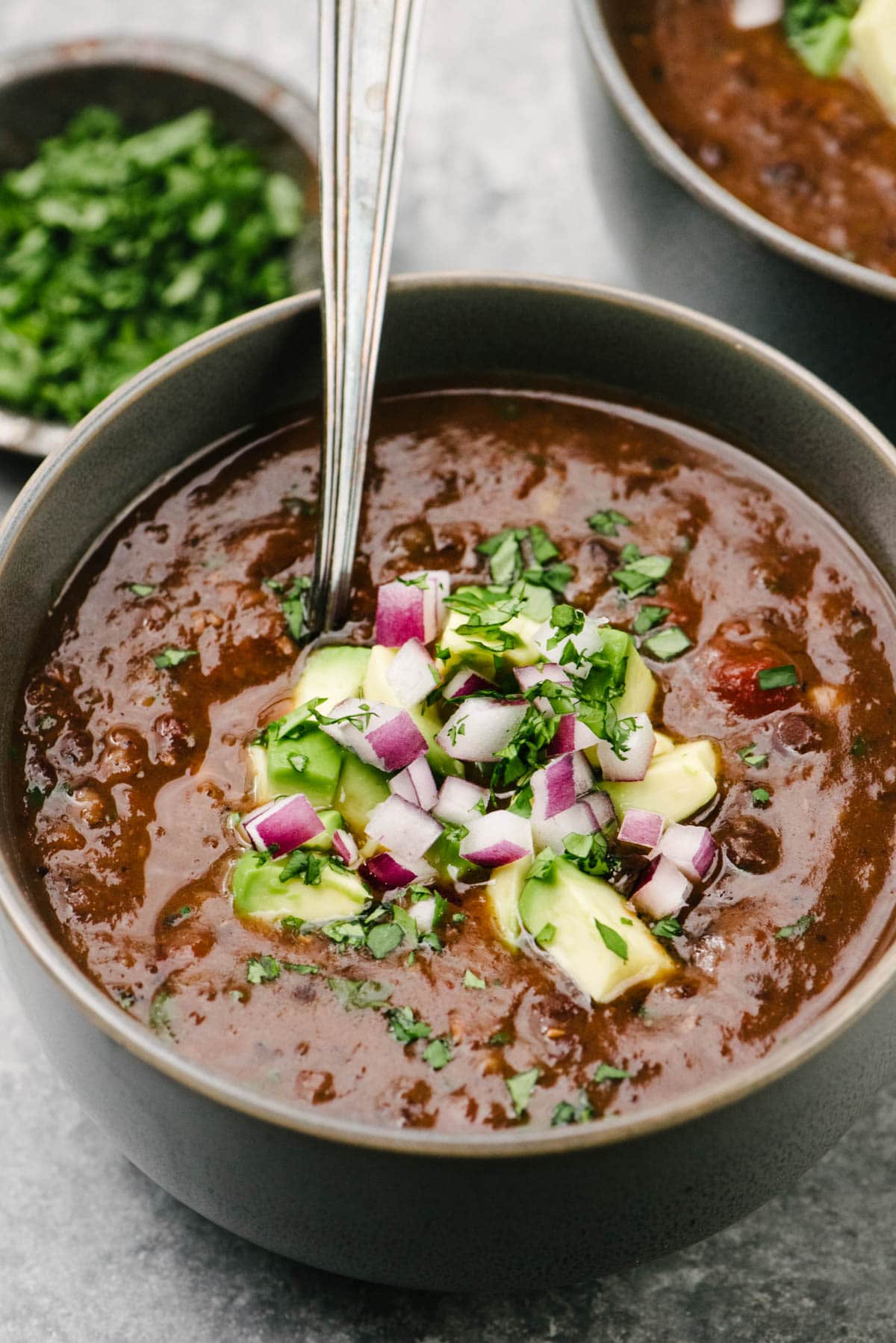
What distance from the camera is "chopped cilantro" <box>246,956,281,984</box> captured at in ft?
8.17

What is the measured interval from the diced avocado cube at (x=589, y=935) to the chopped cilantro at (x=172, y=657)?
2.55 ft

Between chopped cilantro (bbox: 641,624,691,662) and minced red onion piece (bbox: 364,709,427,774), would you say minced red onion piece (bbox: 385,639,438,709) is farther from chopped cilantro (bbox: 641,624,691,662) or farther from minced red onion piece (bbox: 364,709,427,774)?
chopped cilantro (bbox: 641,624,691,662)

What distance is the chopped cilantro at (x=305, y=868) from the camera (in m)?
2.52

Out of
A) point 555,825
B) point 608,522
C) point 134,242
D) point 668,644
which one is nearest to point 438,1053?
point 555,825

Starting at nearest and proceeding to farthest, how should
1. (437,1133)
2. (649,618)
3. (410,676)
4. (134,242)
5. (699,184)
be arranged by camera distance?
1. (437,1133)
2. (410,676)
3. (649,618)
4. (699,184)
5. (134,242)

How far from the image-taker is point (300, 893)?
2539 millimetres

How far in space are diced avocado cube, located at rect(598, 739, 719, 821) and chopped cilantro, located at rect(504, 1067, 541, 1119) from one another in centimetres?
47

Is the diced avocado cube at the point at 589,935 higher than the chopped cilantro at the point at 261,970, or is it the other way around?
the diced avocado cube at the point at 589,935

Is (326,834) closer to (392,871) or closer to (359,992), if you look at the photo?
(392,871)

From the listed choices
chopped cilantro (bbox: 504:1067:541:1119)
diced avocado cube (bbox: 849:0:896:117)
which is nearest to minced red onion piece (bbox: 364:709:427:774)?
chopped cilantro (bbox: 504:1067:541:1119)

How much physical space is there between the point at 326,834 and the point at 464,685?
365 millimetres

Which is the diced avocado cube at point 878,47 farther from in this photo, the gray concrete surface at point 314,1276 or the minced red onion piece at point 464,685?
the gray concrete surface at point 314,1276

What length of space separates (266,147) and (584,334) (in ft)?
5.42

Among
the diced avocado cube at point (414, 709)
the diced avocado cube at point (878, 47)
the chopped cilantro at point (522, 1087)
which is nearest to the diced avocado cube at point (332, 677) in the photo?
the diced avocado cube at point (414, 709)
